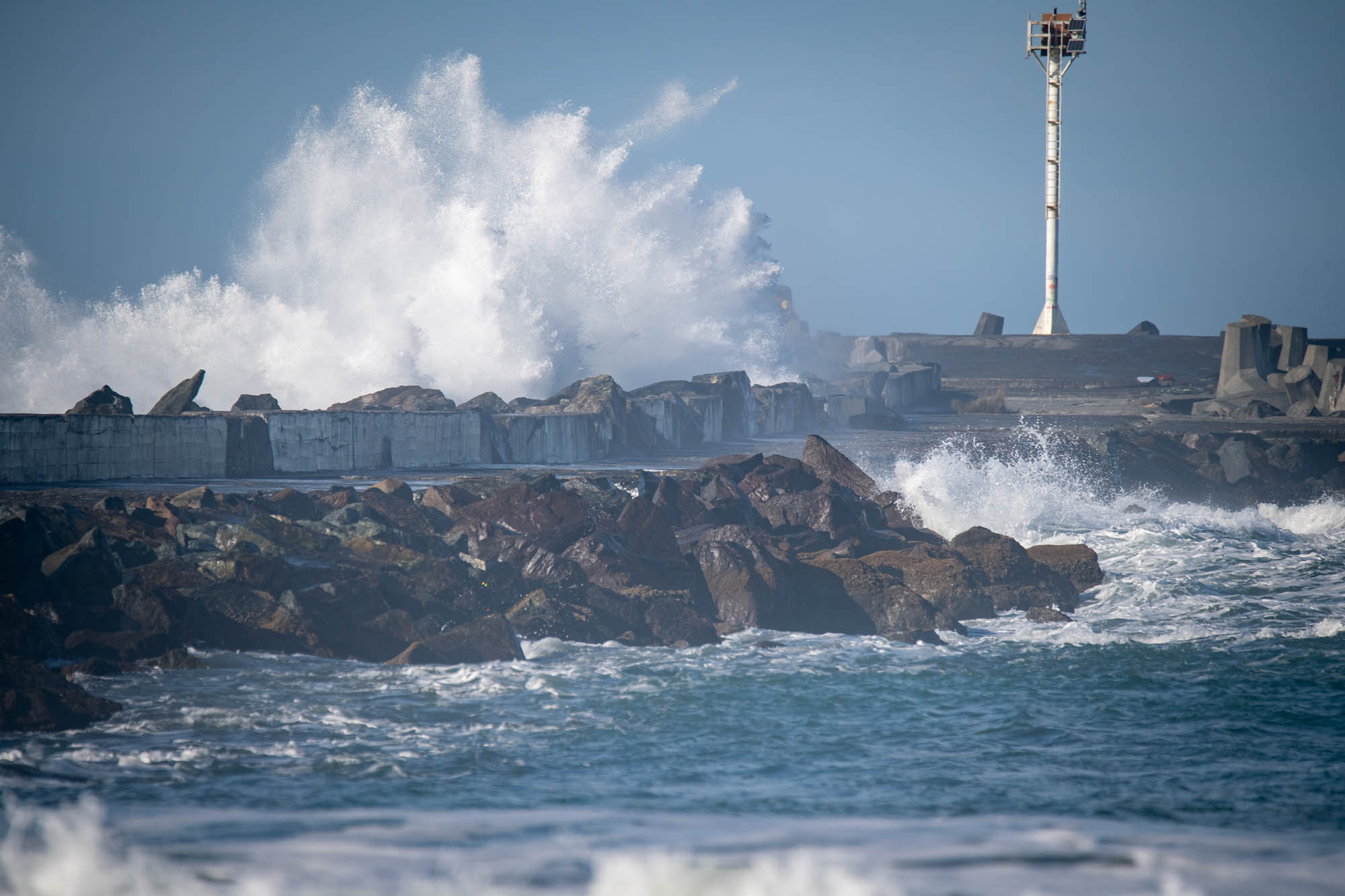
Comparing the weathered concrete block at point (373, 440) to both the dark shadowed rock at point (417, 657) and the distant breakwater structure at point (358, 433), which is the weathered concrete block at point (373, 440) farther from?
the dark shadowed rock at point (417, 657)

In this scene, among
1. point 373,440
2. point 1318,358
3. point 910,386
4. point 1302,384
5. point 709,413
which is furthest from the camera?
point 910,386

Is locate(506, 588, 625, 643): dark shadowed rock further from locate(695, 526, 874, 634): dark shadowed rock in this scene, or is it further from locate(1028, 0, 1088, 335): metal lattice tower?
locate(1028, 0, 1088, 335): metal lattice tower

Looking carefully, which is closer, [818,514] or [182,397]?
[818,514]

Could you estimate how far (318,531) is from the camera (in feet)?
29.5

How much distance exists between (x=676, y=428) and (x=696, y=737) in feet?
45.2

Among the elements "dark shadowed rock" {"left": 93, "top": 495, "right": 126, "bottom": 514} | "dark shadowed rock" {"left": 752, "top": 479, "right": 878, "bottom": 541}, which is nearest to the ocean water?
"dark shadowed rock" {"left": 752, "top": 479, "right": 878, "bottom": 541}

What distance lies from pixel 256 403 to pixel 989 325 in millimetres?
30365

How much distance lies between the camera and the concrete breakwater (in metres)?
11.1

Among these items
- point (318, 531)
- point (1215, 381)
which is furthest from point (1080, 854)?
point (1215, 381)

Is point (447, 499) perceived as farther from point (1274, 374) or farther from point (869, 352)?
point (869, 352)

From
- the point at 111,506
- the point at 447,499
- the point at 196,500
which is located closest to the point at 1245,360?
the point at 447,499

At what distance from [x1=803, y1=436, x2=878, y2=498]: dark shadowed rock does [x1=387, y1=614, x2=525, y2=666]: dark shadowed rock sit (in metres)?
5.79

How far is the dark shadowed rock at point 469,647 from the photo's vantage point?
707cm

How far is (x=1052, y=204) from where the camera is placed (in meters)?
37.8
